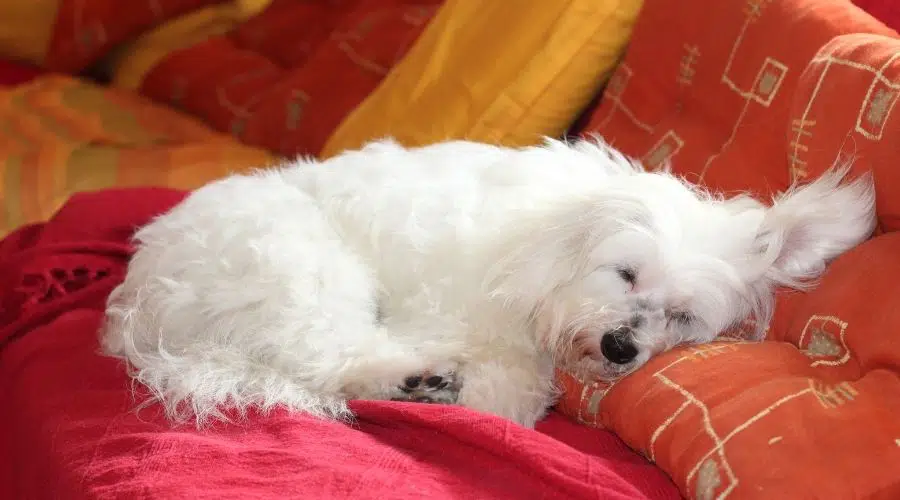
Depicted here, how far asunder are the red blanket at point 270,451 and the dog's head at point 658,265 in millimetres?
193

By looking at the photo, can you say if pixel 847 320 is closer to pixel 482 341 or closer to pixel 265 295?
pixel 482 341

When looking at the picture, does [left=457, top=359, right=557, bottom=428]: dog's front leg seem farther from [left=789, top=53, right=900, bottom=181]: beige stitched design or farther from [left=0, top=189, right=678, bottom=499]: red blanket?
[left=789, top=53, right=900, bottom=181]: beige stitched design

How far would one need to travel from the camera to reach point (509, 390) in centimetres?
172

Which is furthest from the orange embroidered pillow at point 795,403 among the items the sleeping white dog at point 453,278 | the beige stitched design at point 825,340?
the sleeping white dog at point 453,278

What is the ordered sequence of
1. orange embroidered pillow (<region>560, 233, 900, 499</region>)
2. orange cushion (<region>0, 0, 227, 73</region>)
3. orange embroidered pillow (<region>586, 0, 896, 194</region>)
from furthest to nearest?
orange cushion (<region>0, 0, 227, 73</region>)
orange embroidered pillow (<region>586, 0, 896, 194</region>)
orange embroidered pillow (<region>560, 233, 900, 499</region>)

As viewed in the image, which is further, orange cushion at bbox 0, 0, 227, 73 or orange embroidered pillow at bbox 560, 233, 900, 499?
orange cushion at bbox 0, 0, 227, 73

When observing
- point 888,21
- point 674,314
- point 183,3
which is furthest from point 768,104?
point 183,3

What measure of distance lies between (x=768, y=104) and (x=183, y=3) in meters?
2.68

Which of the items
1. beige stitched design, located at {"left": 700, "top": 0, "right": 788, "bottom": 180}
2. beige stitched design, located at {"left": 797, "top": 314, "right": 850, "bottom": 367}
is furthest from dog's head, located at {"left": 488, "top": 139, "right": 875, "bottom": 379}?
beige stitched design, located at {"left": 700, "top": 0, "right": 788, "bottom": 180}

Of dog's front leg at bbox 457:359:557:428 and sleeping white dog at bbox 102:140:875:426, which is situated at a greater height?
sleeping white dog at bbox 102:140:875:426

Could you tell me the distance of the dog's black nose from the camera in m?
1.62

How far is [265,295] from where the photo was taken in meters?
1.75

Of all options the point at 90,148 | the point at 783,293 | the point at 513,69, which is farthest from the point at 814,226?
the point at 90,148

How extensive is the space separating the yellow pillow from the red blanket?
90 cm
